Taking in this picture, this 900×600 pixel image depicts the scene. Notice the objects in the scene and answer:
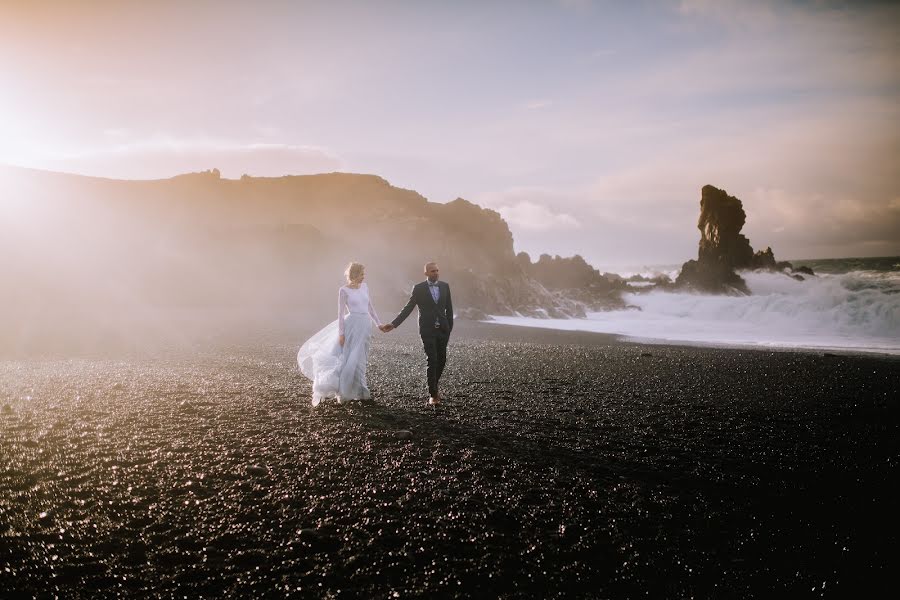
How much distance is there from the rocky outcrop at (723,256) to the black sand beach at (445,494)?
5811 centimetres

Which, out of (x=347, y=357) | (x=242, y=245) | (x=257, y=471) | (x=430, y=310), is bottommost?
(x=257, y=471)

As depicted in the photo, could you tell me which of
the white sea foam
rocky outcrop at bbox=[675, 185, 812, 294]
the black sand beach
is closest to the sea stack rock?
rocky outcrop at bbox=[675, 185, 812, 294]

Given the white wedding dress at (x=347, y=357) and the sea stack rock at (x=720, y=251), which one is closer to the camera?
the white wedding dress at (x=347, y=357)

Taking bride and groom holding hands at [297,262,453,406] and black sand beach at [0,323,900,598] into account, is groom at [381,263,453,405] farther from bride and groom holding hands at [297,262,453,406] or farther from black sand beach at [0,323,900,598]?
black sand beach at [0,323,900,598]

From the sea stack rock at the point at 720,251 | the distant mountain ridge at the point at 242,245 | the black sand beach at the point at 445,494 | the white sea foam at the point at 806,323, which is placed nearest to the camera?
the black sand beach at the point at 445,494

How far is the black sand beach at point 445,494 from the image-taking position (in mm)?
3490

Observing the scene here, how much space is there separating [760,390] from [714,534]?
8.83 meters

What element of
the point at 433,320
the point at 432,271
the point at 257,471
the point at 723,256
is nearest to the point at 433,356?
the point at 433,320

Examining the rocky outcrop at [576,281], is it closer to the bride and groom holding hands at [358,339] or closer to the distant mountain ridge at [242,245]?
the distant mountain ridge at [242,245]

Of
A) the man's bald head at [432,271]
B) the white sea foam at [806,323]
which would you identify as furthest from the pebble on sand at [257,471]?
the white sea foam at [806,323]

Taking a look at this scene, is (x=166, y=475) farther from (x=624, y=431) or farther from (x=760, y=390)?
(x=760, y=390)

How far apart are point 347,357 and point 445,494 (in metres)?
4.71

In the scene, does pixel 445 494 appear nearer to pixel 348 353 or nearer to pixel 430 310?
pixel 430 310

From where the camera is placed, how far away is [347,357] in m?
9.10
